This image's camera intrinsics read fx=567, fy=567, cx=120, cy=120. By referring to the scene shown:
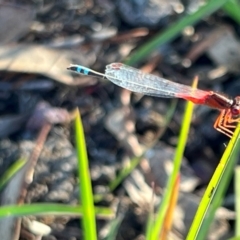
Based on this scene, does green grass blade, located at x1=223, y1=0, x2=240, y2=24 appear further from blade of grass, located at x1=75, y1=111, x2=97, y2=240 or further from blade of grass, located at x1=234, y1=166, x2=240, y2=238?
blade of grass, located at x1=75, y1=111, x2=97, y2=240

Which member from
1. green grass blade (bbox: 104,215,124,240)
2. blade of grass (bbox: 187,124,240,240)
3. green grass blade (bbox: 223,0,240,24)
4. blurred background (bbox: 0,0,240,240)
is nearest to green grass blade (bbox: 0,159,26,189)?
blurred background (bbox: 0,0,240,240)

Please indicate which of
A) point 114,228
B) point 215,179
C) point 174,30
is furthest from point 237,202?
point 174,30

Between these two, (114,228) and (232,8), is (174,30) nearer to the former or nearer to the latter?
(232,8)

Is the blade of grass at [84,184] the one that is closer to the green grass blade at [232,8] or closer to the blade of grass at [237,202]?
the blade of grass at [237,202]

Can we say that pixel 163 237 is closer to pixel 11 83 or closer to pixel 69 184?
pixel 69 184

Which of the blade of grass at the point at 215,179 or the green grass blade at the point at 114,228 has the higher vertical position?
the blade of grass at the point at 215,179

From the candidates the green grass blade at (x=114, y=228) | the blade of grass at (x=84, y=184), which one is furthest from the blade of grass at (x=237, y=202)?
the blade of grass at (x=84, y=184)

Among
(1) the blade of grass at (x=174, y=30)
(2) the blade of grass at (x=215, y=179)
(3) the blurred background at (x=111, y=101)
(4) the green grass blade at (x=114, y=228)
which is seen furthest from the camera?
(1) the blade of grass at (x=174, y=30)
